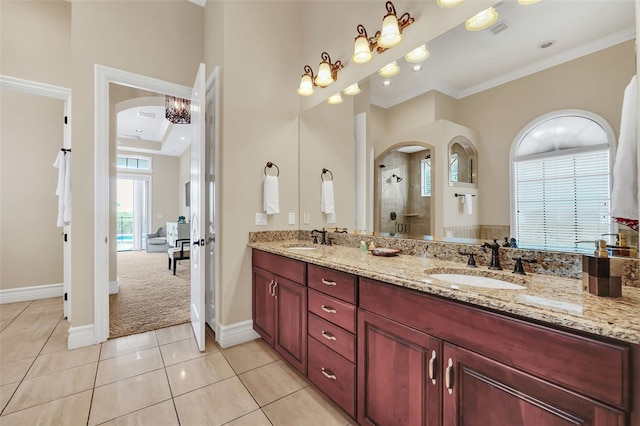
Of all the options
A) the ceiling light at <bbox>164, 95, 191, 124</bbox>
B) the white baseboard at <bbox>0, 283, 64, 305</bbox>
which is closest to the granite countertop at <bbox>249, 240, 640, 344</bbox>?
the ceiling light at <bbox>164, 95, 191, 124</bbox>

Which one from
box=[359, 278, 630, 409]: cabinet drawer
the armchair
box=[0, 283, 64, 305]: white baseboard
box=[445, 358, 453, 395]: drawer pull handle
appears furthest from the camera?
the armchair

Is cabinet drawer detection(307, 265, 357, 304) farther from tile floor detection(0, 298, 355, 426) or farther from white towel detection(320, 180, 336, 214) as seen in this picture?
white towel detection(320, 180, 336, 214)

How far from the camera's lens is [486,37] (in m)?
1.56

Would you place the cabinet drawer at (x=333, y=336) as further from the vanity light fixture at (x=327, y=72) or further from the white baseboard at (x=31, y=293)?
the white baseboard at (x=31, y=293)

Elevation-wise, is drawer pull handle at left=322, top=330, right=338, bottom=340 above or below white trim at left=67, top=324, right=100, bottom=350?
above

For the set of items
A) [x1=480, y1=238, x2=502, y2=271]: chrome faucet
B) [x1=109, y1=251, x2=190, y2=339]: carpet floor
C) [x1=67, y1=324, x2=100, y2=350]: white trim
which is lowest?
[x1=109, y1=251, x2=190, y2=339]: carpet floor

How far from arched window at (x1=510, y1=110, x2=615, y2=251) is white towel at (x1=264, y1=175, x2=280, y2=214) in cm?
185

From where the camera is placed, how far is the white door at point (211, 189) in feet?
8.40

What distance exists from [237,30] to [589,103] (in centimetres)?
258

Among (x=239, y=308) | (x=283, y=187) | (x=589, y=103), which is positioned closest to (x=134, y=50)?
(x=283, y=187)

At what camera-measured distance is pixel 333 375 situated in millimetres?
1601

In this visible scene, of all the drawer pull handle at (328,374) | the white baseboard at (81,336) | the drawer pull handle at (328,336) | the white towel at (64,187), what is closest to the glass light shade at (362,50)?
the drawer pull handle at (328,336)

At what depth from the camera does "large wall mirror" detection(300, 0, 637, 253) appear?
3.86 feet

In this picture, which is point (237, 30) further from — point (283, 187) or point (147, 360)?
point (147, 360)
